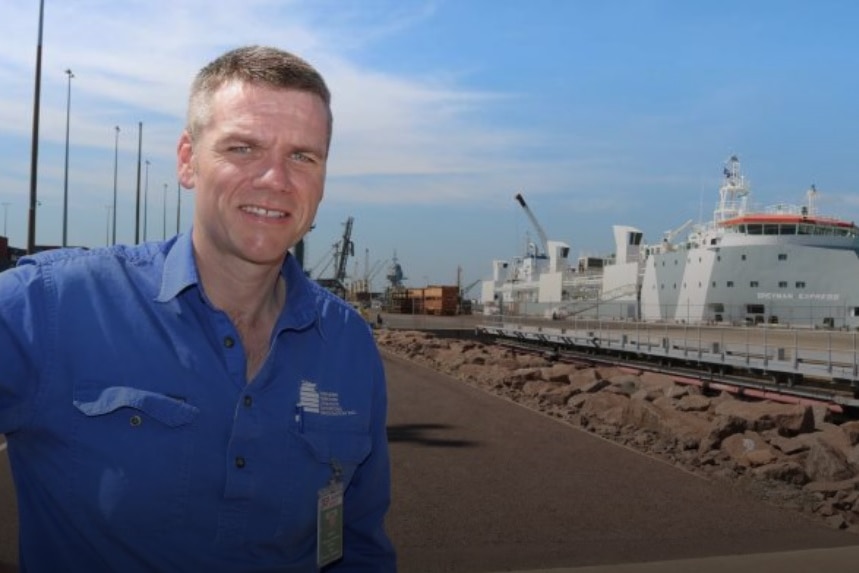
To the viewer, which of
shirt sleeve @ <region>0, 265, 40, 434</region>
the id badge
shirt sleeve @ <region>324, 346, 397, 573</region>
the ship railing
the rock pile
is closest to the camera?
shirt sleeve @ <region>0, 265, 40, 434</region>

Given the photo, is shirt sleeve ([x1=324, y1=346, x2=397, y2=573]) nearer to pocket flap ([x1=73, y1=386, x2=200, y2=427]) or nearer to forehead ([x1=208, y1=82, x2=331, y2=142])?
pocket flap ([x1=73, y1=386, x2=200, y2=427])

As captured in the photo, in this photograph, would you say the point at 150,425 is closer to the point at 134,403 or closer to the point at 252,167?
the point at 134,403

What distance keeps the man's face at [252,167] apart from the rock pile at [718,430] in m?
7.15

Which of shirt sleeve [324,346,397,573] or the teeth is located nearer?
the teeth

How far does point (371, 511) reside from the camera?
6.98 ft

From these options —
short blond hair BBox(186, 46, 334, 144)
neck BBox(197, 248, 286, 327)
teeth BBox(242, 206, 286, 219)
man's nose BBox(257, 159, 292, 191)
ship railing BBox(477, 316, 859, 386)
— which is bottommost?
ship railing BBox(477, 316, 859, 386)

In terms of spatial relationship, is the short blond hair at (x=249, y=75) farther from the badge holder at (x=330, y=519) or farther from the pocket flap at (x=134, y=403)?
the badge holder at (x=330, y=519)

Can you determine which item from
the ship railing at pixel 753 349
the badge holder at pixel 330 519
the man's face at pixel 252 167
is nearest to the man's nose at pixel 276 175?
the man's face at pixel 252 167

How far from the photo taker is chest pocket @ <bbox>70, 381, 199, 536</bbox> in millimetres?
1603

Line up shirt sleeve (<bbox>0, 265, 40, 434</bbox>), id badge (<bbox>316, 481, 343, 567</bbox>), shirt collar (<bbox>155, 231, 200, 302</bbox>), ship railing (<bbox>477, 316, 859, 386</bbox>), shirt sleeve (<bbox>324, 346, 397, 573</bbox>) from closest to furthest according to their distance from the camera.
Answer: shirt sleeve (<bbox>0, 265, 40, 434</bbox>), shirt collar (<bbox>155, 231, 200, 302</bbox>), id badge (<bbox>316, 481, 343, 567</bbox>), shirt sleeve (<bbox>324, 346, 397, 573</bbox>), ship railing (<bbox>477, 316, 859, 386</bbox>)

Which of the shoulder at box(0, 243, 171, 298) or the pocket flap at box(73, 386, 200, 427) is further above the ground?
the shoulder at box(0, 243, 171, 298)

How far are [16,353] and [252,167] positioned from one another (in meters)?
0.65

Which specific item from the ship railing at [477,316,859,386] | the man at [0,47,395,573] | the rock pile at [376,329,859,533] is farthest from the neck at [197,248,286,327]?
the ship railing at [477,316,859,386]

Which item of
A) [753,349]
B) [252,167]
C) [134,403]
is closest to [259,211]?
[252,167]
